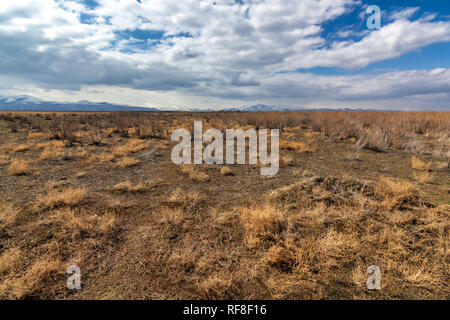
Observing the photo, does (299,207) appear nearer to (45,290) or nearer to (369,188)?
(369,188)

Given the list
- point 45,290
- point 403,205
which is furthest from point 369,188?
point 45,290

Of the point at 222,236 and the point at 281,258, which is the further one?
the point at 222,236

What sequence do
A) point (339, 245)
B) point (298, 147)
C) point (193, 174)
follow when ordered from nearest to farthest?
1. point (339, 245)
2. point (193, 174)
3. point (298, 147)

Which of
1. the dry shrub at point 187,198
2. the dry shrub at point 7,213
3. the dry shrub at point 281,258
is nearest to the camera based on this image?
the dry shrub at point 281,258

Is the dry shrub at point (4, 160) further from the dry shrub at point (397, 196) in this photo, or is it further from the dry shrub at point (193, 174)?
the dry shrub at point (397, 196)

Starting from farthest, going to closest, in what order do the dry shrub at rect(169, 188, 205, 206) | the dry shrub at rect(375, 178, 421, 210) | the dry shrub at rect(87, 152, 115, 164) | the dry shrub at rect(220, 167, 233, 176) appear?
1. the dry shrub at rect(87, 152, 115, 164)
2. the dry shrub at rect(220, 167, 233, 176)
3. the dry shrub at rect(169, 188, 205, 206)
4. the dry shrub at rect(375, 178, 421, 210)

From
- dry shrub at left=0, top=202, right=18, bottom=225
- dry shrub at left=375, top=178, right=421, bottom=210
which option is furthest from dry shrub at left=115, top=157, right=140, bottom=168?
dry shrub at left=375, top=178, right=421, bottom=210

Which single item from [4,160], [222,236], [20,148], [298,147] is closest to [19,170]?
[4,160]

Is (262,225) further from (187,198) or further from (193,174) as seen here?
(193,174)

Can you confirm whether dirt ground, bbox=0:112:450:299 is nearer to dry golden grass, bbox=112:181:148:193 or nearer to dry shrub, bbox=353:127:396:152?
dry golden grass, bbox=112:181:148:193

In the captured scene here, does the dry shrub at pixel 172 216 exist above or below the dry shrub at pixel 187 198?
below

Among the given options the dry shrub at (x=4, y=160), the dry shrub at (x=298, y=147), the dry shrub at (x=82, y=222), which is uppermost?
the dry shrub at (x=298, y=147)

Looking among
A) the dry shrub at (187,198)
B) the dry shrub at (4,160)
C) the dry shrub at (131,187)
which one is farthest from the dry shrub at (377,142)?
Answer: the dry shrub at (4,160)
